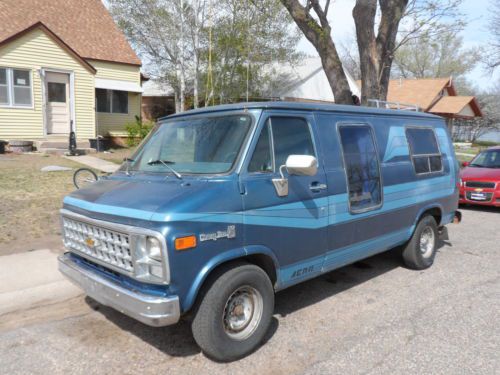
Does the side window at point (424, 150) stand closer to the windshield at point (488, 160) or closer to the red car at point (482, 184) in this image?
the red car at point (482, 184)

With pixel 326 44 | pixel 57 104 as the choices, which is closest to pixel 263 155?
pixel 326 44

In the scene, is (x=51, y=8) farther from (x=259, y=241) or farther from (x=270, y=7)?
(x=259, y=241)

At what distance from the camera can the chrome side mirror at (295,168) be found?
145 inches

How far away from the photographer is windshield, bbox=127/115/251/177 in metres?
3.90

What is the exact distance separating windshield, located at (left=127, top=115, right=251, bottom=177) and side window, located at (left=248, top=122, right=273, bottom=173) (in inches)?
6.0

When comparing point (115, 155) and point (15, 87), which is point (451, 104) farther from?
point (15, 87)

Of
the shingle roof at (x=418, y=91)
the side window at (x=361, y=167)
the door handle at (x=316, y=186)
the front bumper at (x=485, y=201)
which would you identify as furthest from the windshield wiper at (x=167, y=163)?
the shingle roof at (x=418, y=91)

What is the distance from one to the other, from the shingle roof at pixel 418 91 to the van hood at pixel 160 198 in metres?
34.0

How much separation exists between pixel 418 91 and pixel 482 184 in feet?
92.9

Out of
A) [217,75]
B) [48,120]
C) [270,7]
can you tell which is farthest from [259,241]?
[217,75]

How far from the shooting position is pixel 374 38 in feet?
38.6

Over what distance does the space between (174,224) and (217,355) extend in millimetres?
1179

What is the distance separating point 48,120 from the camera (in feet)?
56.9

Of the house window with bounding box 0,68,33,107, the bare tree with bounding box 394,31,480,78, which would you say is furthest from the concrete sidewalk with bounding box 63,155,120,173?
the bare tree with bounding box 394,31,480,78
